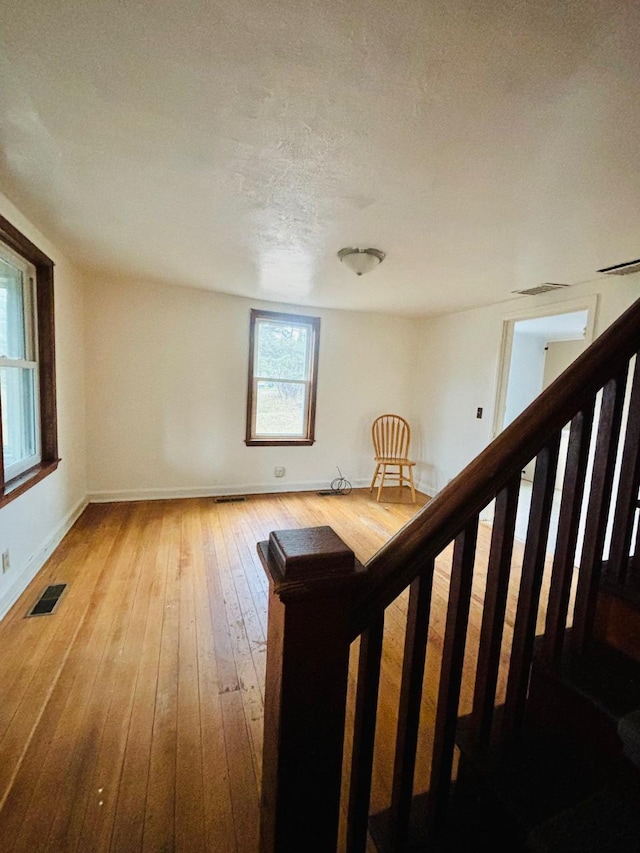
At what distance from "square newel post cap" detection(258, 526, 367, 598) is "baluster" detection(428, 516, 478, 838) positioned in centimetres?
24

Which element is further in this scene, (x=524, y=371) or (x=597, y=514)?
(x=524, y=371)

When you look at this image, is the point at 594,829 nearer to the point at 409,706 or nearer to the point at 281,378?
the point at 409,706

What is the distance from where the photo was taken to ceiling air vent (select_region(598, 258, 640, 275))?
8.00 ft

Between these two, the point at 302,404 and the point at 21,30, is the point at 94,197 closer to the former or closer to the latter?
the point at 21,30

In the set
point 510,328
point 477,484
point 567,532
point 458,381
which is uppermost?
point 510,328

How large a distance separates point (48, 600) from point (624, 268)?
167 inches

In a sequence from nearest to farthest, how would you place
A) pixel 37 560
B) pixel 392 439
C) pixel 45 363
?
1. pixel 37 560
2. pixel 45 363
3. pixel 392 439

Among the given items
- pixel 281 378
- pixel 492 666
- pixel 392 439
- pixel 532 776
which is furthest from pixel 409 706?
pixel 392 439

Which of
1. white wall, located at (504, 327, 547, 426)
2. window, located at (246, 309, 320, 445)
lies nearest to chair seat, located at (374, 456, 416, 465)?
window, located at (246, 309, 320, 445)

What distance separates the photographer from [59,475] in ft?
9.66

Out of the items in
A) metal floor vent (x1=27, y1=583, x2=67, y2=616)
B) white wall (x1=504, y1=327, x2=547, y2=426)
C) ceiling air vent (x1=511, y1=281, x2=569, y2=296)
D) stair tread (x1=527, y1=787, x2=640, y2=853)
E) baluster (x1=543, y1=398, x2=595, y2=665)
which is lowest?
metal floor vent (x1=27, y1=583, x2=67, y2=616)

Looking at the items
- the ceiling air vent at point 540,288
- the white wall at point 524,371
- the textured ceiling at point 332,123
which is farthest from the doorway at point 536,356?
the textured ceiling at point 332,123

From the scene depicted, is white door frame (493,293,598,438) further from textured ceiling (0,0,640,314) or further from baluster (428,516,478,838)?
baluster (428,516,478,838)

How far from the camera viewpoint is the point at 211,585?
245cm
